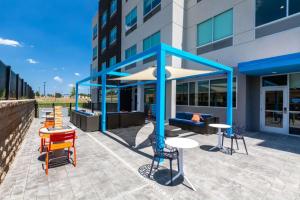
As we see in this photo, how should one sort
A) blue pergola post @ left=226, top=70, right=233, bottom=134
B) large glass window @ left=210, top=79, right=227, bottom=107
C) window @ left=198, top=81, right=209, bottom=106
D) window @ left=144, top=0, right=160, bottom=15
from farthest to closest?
window @ left=144, top=0, right=160, bottom=15, window @ left=198, top=81, right=209, bottom=106, large glass window @ left=210, top=79, right=227, bottom=107, blue pergola post @ left=226, top=70, right=233, bottom=134

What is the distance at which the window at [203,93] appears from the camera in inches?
412

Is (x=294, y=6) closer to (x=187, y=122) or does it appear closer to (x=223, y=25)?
(x=223, y=25)

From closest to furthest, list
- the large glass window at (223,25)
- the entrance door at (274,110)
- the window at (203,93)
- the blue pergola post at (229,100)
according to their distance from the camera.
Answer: the blue pergola post at (229,100), the entrance door at (274,110), the large glass window at (223,25), the window at (203,93)

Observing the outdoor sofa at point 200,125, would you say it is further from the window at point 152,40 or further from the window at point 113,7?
the window at point 113,7

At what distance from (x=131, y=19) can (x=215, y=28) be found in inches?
363

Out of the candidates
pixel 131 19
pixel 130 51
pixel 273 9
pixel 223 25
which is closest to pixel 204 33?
pixel 223 25

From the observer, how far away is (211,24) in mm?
10250

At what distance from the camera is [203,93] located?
10695mm

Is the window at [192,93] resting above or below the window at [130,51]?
below

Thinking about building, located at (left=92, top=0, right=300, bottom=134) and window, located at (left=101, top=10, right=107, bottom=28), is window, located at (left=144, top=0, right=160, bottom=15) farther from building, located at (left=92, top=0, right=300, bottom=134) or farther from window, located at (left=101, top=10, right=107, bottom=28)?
window, located at (left=101, top=10, right=107, bottom=28)

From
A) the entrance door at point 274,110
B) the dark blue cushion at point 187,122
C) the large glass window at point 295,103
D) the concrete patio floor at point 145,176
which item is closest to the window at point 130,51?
the dark blue cushion at point 187,122

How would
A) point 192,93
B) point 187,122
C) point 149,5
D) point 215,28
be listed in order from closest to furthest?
point 187,122
point 215,28
point 192,93
point 149,5

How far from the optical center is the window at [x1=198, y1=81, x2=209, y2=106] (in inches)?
412

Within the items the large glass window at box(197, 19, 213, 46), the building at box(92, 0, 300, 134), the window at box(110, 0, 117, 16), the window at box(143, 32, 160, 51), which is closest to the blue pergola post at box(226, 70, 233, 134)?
the building at box(92, 0, 300, 134)
